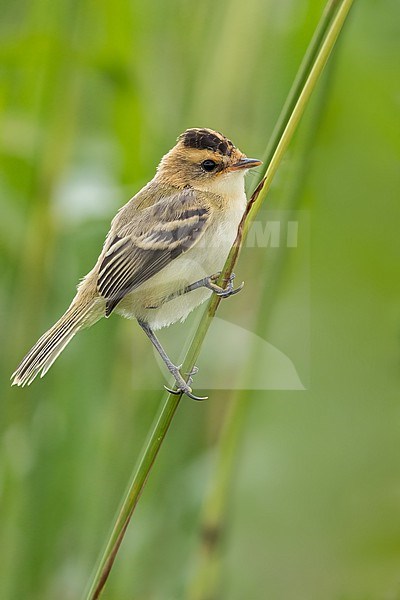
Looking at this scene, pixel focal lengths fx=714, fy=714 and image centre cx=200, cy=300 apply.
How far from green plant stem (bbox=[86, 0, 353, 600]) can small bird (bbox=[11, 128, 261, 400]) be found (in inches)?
0.9

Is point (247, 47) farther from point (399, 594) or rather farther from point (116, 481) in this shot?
point (399, 594)

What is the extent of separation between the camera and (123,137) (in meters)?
0.77

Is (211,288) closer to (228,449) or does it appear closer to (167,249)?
(167,249)

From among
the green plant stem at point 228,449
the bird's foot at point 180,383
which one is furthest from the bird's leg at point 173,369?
the green plant stem at point 228,449

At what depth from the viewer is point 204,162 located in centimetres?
62

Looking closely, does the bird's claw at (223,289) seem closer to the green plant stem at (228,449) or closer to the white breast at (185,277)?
the white breast at (185,277)

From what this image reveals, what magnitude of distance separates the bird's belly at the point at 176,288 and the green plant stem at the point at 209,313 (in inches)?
1.3

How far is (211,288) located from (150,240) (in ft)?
0.28

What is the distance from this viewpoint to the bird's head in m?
0.60

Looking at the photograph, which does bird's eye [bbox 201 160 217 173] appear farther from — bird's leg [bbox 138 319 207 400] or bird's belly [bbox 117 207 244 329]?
bird's leg [bbox 138 319 207 400]

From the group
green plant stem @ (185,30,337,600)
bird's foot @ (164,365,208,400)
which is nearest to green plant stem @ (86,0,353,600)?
bird's foot @ (164,365,208,400)

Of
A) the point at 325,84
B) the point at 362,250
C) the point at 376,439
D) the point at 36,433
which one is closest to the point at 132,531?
the point at 36,433

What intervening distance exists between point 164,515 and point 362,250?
420 millimetres

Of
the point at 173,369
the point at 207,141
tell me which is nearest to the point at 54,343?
the point at 173,369
